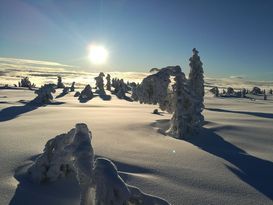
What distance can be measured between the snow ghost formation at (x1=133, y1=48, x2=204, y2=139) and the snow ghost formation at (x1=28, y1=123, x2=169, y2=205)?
6.69 m

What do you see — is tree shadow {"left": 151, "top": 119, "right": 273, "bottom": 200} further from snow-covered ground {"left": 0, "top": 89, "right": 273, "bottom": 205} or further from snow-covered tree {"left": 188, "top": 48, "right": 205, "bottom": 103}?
snow-covered tree {"left": 188, "top": 48, "right": 205, "bottom": 103}

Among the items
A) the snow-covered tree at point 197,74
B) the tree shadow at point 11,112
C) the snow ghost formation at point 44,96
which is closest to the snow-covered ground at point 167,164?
the tree shadow at point 11,112

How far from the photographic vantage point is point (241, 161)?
907cm

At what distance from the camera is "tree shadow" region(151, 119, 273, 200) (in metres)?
7.29

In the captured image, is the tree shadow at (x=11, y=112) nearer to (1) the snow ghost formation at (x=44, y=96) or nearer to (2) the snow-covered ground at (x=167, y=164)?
(1) the snow ghost formation at (x=44, y=96)

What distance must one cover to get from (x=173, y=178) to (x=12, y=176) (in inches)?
143

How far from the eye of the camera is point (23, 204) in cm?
537

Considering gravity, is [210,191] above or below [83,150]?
below

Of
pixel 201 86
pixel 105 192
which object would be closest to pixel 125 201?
pixel 105 192

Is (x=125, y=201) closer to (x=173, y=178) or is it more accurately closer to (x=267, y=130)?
(x=173, y=178)

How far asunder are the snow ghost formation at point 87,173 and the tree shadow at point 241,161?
374cm

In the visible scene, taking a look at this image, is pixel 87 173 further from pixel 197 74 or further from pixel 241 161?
pixel 197 74

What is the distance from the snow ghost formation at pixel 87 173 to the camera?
13.7 ft

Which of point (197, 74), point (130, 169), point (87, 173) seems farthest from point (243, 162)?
point (197, 74)
